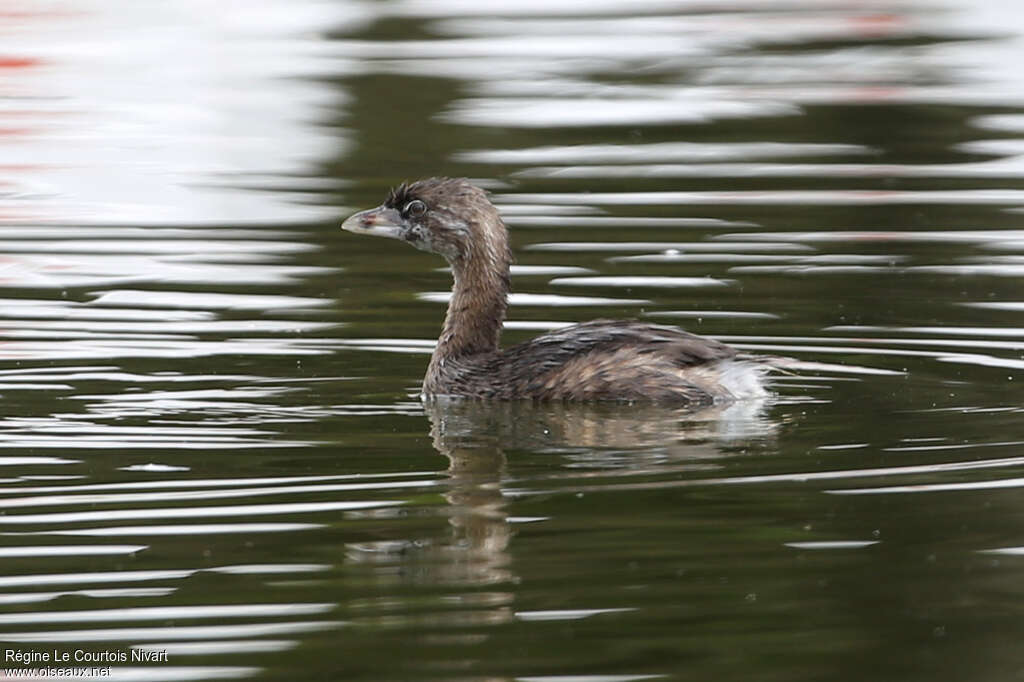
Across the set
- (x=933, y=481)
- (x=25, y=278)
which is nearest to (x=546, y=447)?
(x=933, y=481)

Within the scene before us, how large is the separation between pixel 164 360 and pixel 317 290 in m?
1.91

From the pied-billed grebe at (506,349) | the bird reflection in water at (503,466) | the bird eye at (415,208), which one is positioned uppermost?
the bird eye at (415,208)

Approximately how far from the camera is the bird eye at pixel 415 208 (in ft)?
34.7

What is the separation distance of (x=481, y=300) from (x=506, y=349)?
0.36m

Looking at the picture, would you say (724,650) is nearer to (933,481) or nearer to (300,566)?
(300,566)

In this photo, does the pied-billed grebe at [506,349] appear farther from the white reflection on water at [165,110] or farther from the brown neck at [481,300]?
the white reflection on water at [165,110]

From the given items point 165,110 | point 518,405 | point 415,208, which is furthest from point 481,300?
point 165,110

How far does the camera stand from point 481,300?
1048 cm

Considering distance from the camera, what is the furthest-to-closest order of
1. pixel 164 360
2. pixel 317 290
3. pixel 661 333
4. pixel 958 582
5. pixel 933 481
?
pixel 317 290 → pixel 164 360 → pixel 661 333 → pixel 933 481 → pixel 958 582

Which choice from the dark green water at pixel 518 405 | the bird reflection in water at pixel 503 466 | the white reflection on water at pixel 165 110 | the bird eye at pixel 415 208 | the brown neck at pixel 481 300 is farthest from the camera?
the white reflection on water at pixel 165 110

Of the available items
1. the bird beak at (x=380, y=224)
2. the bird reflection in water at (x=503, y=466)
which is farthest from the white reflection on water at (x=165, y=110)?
the bird reflection in water at (x=503, y=466)

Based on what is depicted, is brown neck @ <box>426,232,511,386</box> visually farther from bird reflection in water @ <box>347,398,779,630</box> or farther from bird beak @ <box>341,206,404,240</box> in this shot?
bird reflection in water @ <box>347,398,779,630</box>

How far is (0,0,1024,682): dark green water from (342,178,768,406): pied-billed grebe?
0.17 m

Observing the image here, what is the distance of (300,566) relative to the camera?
6.78 m
